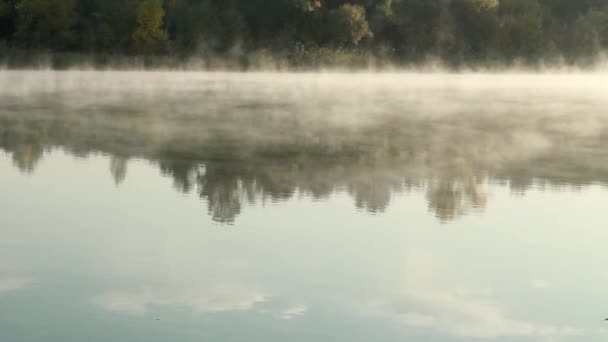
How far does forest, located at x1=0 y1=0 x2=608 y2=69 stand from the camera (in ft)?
137

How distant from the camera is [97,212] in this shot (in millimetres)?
7543

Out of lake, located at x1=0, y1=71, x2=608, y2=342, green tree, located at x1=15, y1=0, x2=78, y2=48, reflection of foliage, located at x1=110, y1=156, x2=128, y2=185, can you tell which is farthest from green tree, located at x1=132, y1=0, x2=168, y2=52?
reflection of foliage, located at x1=110, y1=156, x2=128, y2=185

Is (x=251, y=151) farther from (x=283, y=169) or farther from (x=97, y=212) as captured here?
(x=97, y=212)

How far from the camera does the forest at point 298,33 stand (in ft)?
137

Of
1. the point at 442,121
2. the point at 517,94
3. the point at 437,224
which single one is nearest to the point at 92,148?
the point at 437,224

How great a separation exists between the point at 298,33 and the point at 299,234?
38.0 metres

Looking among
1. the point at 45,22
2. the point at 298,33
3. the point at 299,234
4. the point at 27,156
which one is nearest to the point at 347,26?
the point at 298,33

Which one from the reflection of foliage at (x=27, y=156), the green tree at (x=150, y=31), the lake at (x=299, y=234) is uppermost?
the green tree at (x=150, y=31)

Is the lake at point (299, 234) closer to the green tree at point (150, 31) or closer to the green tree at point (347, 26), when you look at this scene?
the green tree at point (150, 31)

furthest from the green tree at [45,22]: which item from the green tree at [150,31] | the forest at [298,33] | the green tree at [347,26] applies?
the green tree at [347,26]

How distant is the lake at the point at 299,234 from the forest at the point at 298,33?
90.3ft

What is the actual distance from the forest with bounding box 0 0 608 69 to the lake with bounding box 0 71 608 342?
27527 millimetres

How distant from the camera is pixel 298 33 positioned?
4434 centimetres

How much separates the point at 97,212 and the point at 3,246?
4.46ft
